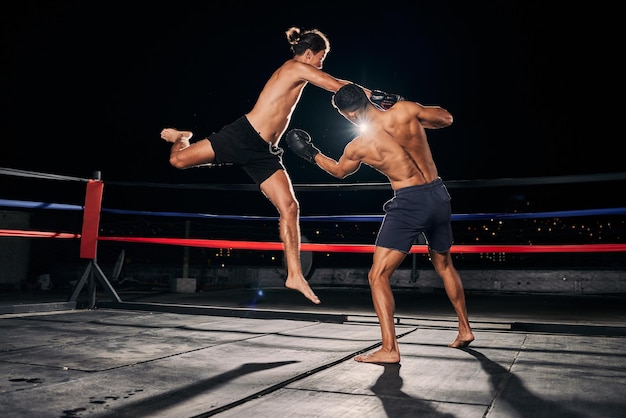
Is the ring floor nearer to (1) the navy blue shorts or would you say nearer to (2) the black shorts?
(1) the navy blue shorts

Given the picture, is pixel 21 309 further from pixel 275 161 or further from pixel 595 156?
pixel 595 156

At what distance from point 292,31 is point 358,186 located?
1646 millimetres

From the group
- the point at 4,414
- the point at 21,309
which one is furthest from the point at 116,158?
the point at 4,414

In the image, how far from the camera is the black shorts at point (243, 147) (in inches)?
117

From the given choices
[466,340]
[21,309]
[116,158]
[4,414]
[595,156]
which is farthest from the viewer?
[595,156]

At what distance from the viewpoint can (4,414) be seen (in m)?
1.53

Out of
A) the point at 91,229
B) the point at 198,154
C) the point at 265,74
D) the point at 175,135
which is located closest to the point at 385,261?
the point at 198,154

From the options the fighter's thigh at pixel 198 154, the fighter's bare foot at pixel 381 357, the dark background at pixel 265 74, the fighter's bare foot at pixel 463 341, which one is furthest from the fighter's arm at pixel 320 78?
the dark background at pixel 265 74

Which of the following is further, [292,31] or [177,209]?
[177,209]

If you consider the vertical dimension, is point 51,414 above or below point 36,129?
below

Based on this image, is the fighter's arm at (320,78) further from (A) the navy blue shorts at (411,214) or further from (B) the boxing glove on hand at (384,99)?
(A) the navy blue shorts at (411,214)

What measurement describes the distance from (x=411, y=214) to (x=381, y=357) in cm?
73

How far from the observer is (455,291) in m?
3.01

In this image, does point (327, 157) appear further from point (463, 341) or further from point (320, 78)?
point (463, 341)
